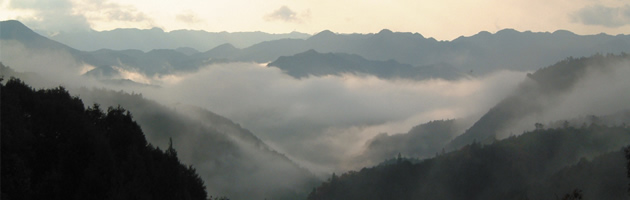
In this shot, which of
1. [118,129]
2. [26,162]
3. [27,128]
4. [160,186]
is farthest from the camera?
[118,129]

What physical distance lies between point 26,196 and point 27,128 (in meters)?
7.90

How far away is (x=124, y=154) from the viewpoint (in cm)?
5131

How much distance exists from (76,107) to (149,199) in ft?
53.1

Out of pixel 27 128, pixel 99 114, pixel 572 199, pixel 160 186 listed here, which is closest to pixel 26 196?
pixel 27 128

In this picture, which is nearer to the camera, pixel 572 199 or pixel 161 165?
pixel 572 199

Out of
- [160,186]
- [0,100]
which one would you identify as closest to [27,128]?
[0,100]

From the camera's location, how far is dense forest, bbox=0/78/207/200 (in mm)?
40312

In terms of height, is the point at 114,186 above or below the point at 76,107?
below

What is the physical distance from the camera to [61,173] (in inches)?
1692

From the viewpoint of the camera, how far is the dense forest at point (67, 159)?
40.3 metres

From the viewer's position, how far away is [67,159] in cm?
4503

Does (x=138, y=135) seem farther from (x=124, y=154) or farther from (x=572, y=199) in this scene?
(x=572, y=199)

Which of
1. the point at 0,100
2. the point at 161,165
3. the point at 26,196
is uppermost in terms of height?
the point at 0,100

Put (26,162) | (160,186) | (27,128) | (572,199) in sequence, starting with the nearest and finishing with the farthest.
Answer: (572,199) → (26,162) → (27,128) → (160,186)
